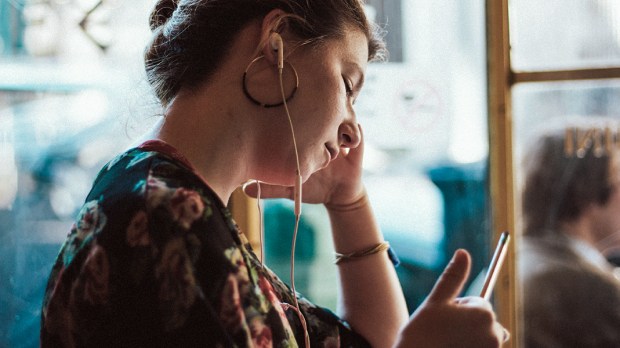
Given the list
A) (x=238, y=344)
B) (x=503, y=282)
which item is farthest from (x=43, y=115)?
(x=503, y=282)

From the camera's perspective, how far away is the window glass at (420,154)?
1748 mm

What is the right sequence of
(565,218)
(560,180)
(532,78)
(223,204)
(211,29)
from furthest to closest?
(565,218) → (560,180) → (532,78) → (211,29) → (223,204)

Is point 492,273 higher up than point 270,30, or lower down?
lower down

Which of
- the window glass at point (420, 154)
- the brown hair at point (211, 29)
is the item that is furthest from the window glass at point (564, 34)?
the brown hair at point (211, 29)

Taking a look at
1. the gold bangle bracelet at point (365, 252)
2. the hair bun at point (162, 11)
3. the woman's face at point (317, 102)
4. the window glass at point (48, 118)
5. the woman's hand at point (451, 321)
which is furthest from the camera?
the window glass at point (48, 118)

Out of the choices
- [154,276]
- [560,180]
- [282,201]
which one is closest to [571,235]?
[560,180]

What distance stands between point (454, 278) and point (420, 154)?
99 centimetres

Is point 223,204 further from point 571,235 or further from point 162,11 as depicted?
point 571,235

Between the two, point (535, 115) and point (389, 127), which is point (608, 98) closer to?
point (535, 115)

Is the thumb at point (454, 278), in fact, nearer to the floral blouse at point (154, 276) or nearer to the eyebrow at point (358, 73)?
the floral blouse at point (154, 276)

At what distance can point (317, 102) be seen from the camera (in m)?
0.92

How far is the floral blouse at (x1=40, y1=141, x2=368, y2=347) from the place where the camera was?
0.67 metres

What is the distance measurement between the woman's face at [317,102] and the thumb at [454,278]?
0.27m

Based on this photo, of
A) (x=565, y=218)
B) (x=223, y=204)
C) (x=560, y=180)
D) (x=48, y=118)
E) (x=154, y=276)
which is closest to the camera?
(x=154, y=276)
